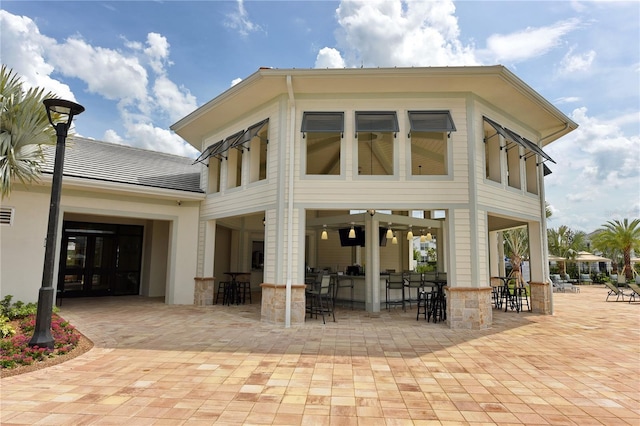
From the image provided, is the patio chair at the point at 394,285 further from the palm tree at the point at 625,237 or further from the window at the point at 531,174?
the palm tree at the point at 625,237

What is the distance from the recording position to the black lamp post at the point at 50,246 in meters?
4.94

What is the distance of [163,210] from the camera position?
1015cm

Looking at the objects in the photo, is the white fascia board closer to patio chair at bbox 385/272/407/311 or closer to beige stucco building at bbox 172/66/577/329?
beige stucco building at bbox 172/66/577/329

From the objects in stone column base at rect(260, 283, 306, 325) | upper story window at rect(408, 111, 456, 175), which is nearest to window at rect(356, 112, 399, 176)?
upper story window at rect(408, 111, 456, 175)

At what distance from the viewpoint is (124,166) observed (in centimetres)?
1027

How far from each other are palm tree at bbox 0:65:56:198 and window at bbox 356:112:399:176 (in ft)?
20.0

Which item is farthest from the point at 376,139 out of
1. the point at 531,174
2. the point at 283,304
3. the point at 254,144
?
the point at 283,304

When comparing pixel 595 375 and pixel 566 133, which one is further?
pixel 566 133

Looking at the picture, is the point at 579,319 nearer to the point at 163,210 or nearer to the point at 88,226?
the point at 163,210

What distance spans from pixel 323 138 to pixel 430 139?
351cm

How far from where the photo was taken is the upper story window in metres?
7.62

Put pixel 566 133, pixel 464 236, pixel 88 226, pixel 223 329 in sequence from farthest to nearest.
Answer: pixel 88 226, pixel 566 133, pixel 464 236, pixel 223 329

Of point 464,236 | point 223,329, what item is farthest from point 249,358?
point 464,236

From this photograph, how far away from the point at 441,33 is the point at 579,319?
811 cm
